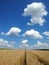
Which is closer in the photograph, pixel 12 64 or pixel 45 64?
pixel 12 64

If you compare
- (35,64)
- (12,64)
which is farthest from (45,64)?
(12,64)

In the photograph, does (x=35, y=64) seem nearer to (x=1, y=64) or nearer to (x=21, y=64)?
(x=21, y=64)

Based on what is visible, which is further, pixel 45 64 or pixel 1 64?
pixel 45 64

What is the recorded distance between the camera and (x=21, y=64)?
12484 mm

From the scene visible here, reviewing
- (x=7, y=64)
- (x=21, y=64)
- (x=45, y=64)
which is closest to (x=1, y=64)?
(x=7, y=64)

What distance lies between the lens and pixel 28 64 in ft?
39.2

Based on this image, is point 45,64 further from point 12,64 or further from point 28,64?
point 12,64

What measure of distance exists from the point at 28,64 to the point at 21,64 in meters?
0.70

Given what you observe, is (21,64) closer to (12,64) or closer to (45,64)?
(12,64)

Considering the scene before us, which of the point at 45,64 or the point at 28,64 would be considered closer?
the point at 28,64

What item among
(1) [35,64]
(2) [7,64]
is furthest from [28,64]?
(2) [7,64]

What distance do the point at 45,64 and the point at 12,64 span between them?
2345mm

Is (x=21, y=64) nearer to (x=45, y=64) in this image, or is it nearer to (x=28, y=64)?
Result: (x=28, y=64)

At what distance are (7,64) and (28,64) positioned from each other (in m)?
1.32
